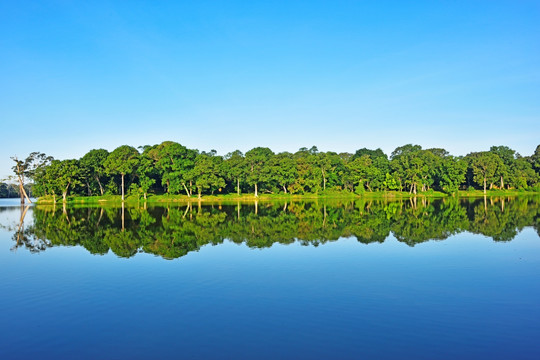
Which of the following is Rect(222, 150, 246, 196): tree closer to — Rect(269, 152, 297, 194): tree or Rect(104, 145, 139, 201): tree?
Rect(269, 152, 297, 194): tree

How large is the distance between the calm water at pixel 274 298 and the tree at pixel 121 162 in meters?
47.4

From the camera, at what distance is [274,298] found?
10852 millimetres

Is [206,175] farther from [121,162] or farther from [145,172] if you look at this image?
[121,162]

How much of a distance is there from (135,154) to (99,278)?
65.3 m

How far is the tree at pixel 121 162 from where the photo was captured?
6744 centimetres

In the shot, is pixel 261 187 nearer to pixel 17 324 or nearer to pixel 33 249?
pixel 33 249

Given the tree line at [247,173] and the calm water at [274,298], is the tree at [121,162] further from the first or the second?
the calm water at [274,298]

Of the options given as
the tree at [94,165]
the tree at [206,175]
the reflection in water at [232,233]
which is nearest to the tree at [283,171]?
the tree at [206,175]

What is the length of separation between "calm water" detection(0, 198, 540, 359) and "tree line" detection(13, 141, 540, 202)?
49.2 m

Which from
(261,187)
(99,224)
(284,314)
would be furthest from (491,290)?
(261,187)

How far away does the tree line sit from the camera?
69.2 metres

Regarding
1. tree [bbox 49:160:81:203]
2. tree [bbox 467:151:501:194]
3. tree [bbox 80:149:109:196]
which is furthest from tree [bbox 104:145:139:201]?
tree [bbox 467:151:501:194]

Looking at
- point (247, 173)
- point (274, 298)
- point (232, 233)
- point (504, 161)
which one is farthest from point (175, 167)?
point (504, 161)

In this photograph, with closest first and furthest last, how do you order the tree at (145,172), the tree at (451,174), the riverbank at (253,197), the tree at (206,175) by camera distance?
the riverbank at (253,197)
the tree at (206,175)
the tree at (145,172)
the tree at (451,174)
